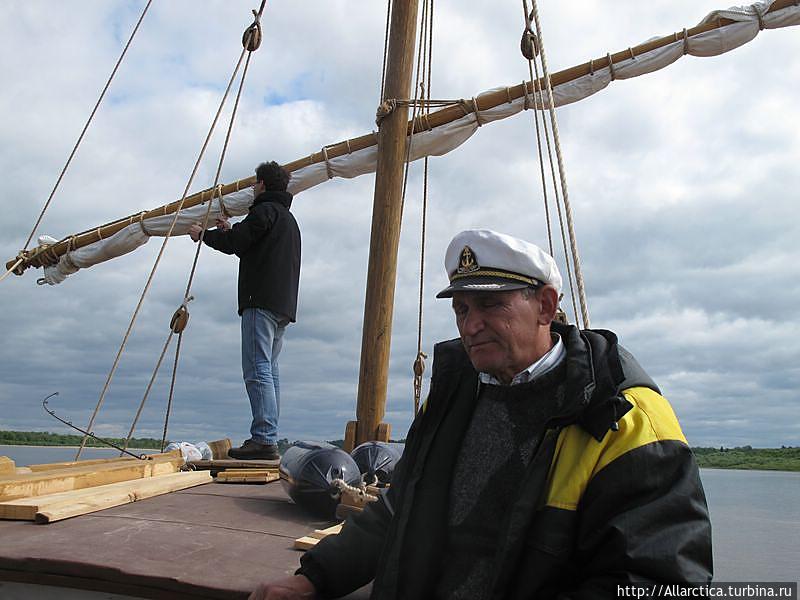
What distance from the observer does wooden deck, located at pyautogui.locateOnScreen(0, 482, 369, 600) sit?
2.34 meters

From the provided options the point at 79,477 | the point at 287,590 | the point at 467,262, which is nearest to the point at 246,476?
the point at 79,477

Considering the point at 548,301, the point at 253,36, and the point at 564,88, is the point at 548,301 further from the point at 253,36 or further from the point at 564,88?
the point at 564,88

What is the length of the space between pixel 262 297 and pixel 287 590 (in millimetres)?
3322

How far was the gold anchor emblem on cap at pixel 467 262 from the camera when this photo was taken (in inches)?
81.9

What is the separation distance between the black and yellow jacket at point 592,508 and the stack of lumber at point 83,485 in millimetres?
1826

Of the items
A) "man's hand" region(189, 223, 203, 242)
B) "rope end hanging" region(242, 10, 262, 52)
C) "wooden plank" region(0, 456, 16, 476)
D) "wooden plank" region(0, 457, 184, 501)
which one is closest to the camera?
"wooden plank" region(0, 457, 184, 501)

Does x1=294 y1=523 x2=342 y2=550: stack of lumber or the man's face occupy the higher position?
the man's face

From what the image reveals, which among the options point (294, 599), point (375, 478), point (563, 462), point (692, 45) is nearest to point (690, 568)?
point (563, 462)

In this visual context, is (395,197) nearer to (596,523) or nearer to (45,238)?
(596,523)

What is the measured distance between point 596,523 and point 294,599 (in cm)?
94

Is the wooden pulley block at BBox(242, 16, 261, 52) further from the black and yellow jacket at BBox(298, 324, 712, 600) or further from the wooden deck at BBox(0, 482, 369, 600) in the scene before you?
the black and yellow jacket at BBox(298, 324, 712, 600)

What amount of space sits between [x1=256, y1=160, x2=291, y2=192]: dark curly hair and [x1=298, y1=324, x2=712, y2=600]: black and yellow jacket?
12.9ft

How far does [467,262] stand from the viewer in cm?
210

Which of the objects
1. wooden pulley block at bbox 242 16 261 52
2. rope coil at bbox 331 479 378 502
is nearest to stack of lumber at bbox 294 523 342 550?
rope coil at bbox 331 479 378 502
